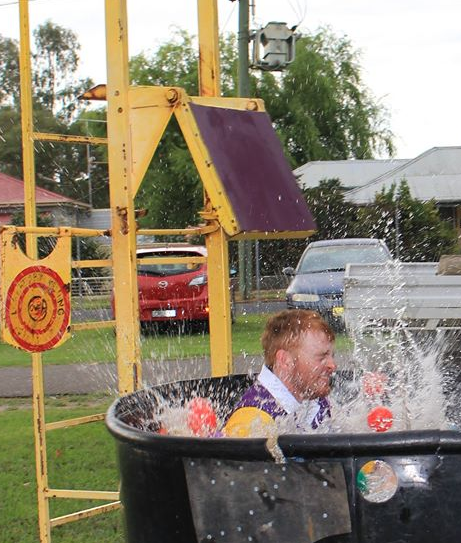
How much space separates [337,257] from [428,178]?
23.6 m

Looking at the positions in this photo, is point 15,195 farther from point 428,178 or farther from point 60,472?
point 60,472

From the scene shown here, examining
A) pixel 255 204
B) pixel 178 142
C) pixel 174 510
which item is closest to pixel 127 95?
pixel 255 204

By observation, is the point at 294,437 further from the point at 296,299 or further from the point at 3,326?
the point at 296,299

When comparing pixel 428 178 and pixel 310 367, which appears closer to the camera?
pixel 310 367

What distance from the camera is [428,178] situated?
3734 centimetres

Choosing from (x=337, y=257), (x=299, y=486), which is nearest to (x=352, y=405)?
(x=299, y=486)

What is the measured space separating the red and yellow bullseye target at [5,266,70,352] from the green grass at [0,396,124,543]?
1225 mm

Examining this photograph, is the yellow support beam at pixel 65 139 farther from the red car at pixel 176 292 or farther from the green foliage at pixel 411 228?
the green foliage at pixel 411 228

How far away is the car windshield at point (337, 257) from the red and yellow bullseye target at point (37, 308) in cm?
1041

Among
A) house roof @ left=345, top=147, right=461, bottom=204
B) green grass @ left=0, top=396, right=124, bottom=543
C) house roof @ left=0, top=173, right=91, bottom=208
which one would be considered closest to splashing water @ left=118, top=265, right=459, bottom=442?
green grass @ left=0, top=396, right=124, bottom=543

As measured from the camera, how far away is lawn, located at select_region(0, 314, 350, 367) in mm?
11867

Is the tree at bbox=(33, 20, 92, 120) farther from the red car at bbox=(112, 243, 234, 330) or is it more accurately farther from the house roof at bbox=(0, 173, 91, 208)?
the red car at bbox=(112, 243, 234, 330)

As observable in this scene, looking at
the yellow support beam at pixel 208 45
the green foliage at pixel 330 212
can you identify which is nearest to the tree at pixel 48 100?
the green foliage at pixel 330 212

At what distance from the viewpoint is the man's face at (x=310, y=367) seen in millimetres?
2945
